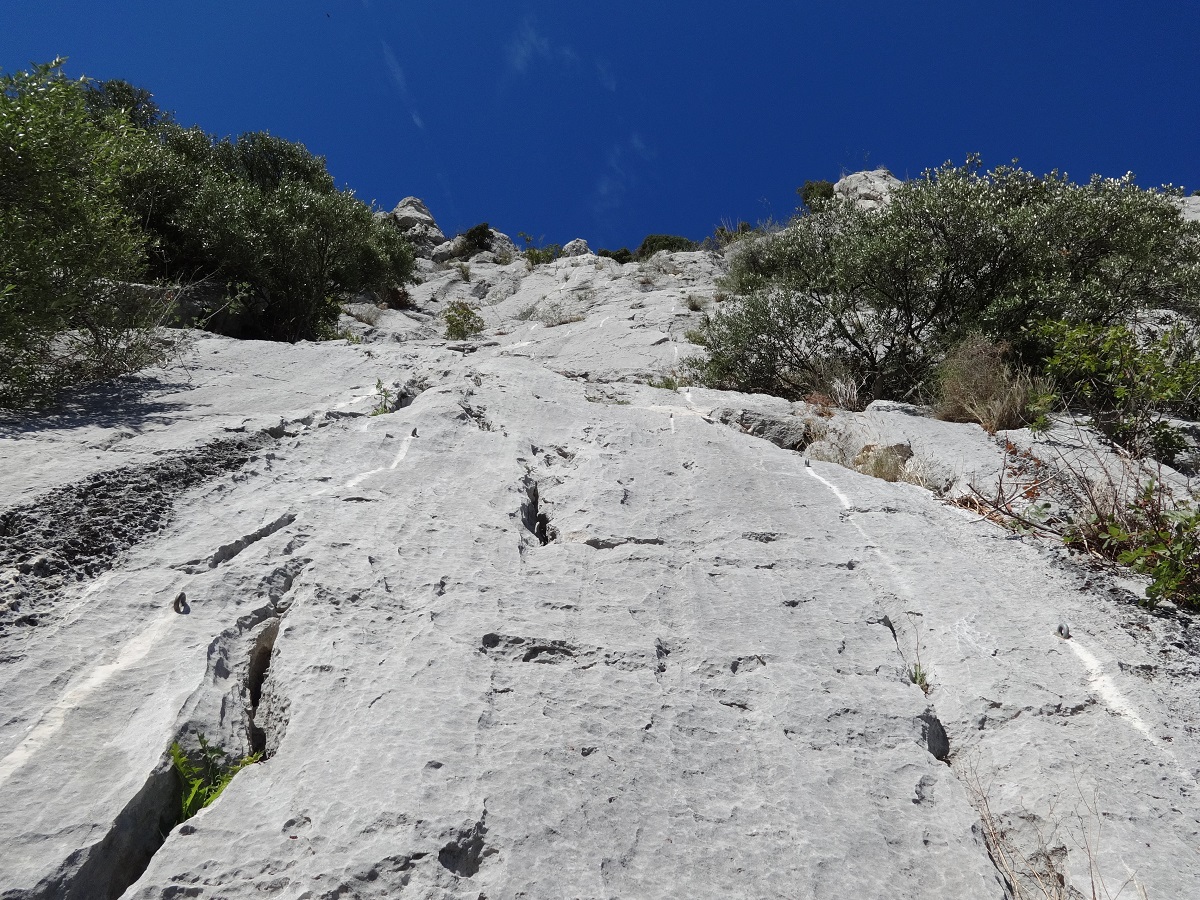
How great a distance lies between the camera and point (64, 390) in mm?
6383

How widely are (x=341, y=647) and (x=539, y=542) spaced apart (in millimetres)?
1643

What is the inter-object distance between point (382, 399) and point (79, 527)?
3474mm

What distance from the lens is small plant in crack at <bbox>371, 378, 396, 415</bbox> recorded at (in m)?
6.68

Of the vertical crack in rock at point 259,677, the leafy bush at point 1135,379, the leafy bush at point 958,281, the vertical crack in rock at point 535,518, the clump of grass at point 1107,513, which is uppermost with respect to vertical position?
the leafy bush at point 958,281

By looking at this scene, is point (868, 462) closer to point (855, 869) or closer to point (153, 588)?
point (855, 869)

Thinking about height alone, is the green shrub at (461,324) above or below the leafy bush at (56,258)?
above

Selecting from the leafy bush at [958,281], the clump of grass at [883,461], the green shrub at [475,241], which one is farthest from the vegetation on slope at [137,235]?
the green shrub at [475,241]

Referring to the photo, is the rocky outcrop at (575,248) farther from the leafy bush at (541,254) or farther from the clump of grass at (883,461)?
the clump of grass at (883,461)

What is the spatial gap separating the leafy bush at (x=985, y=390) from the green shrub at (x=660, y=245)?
2971 cm

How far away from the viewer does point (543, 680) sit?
10.4 ft

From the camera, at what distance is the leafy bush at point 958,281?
9.34 meters

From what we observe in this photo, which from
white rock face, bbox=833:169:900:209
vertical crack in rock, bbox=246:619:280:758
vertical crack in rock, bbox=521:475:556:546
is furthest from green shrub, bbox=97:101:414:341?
white rock face, bbox=833:169:900:209

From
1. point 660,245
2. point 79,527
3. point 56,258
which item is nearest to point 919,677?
point 79,527

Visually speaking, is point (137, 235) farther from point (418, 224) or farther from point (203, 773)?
point (418, 224)
